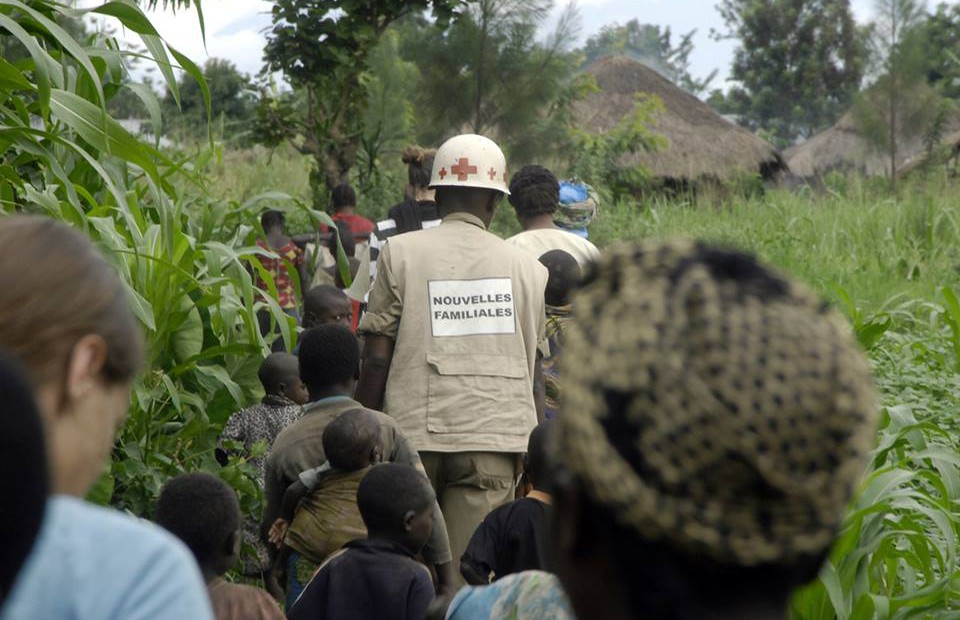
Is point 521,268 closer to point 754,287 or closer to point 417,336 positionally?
point 417,336

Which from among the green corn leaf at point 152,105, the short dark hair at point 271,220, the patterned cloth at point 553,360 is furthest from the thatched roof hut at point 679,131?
the green corn leaf at point 152,105

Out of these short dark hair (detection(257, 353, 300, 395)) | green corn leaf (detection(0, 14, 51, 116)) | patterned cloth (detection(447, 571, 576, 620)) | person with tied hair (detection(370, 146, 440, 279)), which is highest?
green corn leaf (detection(0, 14, 51, 116))

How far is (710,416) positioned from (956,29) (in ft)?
122

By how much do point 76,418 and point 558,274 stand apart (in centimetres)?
394

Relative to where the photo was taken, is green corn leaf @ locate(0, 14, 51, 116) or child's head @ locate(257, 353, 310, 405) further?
child's head @ locate(257, 353, 310, 405)

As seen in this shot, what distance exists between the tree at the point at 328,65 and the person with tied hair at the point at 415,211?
5438 mm

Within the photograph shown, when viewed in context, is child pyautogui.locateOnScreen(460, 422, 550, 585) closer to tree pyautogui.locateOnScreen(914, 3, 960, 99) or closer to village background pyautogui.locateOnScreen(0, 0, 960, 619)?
village background pyautogui.locateOnScreen(0, 0, 960, 619)

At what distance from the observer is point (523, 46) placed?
1405 cm

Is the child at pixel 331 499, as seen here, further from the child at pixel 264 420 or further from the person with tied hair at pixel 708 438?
the person with tied hair at pixel 708 438

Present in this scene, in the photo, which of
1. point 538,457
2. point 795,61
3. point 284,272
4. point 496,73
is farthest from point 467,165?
point 795,61

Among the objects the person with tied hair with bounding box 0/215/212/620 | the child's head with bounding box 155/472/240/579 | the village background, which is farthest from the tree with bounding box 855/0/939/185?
the person with tied hair with bounding box 0/215/212/620

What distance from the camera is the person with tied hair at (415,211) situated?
22.7ft

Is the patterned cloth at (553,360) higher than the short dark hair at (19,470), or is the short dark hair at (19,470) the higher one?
the short dark hair at (19,470)

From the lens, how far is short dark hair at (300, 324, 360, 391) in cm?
449
